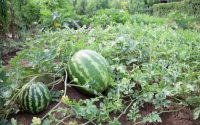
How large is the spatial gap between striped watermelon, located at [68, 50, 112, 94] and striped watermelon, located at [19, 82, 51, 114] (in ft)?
0.81

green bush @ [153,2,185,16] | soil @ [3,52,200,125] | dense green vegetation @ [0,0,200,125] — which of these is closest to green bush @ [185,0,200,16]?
green bush @ [153,2,185,16]

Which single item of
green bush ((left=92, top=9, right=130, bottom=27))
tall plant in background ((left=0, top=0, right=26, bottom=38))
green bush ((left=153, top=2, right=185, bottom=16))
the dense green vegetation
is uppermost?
tall plant in background ((left=0, top=0, right=26, bottom=38))

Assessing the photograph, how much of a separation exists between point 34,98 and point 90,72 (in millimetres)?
466

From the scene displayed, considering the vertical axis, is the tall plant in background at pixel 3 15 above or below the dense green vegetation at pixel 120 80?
above

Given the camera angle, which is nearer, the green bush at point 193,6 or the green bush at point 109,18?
the green bush at point 109,18

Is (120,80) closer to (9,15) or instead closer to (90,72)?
(90,72)

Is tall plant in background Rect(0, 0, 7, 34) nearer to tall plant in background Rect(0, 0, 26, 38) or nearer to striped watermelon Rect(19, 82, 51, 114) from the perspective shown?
tall plant in background Rect(0, 0, 26, 38)

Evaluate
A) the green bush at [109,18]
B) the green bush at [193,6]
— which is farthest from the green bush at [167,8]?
the green bush at [109,18]

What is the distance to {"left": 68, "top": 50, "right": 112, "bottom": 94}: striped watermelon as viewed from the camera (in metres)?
2.43

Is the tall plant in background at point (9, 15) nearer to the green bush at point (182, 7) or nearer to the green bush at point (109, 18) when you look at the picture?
the green bush at point (109, 18)

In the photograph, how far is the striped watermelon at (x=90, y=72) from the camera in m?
2.43

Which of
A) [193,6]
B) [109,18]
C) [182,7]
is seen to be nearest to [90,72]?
[109,18]

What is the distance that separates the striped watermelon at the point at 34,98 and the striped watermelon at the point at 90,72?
248mm

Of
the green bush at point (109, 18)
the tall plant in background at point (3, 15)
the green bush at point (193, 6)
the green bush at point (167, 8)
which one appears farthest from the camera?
the green bush at point (167, 8)
